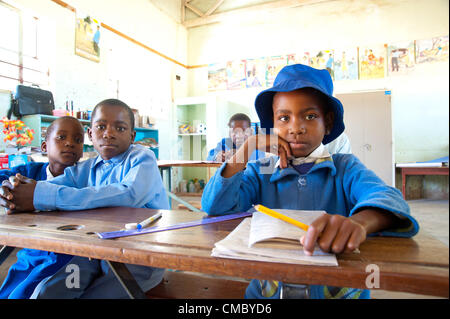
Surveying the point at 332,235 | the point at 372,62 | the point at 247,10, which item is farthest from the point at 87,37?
the point at 372,62

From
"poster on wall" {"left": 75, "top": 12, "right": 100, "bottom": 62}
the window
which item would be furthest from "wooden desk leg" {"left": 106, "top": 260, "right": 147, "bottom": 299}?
"poster on wall" {"left": 75, "top": 12, "right": 100, "bottom": 62}

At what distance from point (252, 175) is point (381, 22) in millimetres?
5736

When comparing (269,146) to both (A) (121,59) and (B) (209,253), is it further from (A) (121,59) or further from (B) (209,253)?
(A) (121,59)

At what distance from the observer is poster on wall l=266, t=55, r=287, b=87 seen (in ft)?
19.6

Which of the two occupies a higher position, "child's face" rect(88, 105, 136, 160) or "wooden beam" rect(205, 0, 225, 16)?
"wooden beam" rect(205, 0, 225, 16)

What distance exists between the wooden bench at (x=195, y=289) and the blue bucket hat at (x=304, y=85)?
63cm

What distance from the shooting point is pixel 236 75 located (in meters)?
6.34

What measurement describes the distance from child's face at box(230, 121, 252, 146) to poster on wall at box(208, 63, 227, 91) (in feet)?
10.7

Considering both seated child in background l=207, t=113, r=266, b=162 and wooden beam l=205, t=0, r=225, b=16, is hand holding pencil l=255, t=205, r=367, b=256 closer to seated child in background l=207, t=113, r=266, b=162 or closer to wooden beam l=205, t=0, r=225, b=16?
seated child in background l=207, t=113, r=266, b=162

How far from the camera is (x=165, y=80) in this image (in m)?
6.11

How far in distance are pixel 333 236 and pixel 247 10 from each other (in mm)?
6649

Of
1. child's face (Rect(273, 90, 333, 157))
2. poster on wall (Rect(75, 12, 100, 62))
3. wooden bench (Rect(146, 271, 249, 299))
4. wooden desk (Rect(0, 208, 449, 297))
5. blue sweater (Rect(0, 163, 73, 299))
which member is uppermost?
poster on wall (Rect(75, 12, 100, 62))
